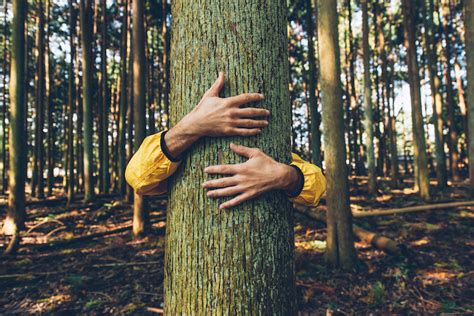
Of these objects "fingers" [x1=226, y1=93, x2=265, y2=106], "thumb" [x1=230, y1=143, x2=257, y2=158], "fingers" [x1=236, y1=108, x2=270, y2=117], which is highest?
"fingers" [x1=226, y1=93, x2=265, y2=106]

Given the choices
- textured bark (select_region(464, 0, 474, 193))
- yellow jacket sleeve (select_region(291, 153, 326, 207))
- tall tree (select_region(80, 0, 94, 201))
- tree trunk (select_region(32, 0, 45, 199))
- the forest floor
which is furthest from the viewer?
tree trunk (select_region(32, 0, 45, 199))

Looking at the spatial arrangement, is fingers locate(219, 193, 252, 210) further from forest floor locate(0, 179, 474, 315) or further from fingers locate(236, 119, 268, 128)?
forest floor locate(0, 179, 474, 315)

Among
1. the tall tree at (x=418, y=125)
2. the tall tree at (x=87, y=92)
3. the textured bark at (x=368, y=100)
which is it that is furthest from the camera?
the tall tree at (x=87, y=92)

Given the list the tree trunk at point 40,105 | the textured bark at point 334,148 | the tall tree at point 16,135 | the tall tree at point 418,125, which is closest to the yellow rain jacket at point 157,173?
the textured bark at point 334,148

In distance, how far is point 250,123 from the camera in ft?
5.10

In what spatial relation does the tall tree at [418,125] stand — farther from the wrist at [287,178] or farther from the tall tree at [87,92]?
the tall tree at [87,92]

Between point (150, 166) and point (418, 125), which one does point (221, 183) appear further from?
point (418, 125)

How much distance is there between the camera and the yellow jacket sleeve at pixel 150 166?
1616 millimetres

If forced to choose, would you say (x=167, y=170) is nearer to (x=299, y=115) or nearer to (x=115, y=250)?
(x=115, y=250)

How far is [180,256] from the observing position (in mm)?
1609

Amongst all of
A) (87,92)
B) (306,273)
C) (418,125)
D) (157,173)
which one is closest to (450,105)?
(418,125)

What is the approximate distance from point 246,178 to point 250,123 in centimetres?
28

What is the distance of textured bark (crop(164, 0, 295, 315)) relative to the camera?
153cm

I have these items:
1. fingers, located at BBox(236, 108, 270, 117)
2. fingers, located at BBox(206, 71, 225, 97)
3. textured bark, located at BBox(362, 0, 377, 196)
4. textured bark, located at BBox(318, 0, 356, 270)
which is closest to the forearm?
fingers, located at BBox(236, 108, 270, 117)
